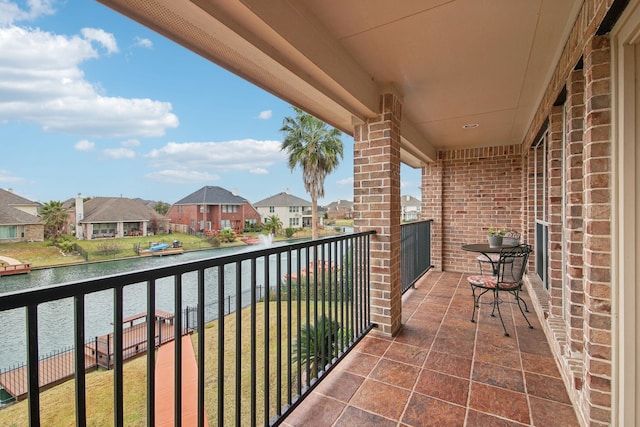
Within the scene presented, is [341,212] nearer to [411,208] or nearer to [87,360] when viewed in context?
[411,208]

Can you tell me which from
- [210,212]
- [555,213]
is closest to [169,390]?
[210,212]

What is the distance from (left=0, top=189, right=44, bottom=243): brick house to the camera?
1.44m

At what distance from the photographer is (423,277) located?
191 inches

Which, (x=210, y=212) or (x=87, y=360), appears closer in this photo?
(x=87, y=360)

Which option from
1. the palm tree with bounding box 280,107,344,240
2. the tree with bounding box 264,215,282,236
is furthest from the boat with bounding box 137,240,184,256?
the palm tree with bounding box 280,107,344,240

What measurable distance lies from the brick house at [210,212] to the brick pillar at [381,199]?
6.48ft

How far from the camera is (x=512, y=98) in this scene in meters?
3.00

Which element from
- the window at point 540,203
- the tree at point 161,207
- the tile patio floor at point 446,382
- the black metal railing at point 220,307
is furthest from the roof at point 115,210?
the window at point 540,203

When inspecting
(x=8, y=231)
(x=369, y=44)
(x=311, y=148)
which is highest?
(x=311, y=148)

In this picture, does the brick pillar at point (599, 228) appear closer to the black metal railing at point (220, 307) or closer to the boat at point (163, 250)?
the black metal railing at point (220, 307)

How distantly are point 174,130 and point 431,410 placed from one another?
6586 millimetres

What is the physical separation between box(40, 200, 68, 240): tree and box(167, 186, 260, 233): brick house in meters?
1.21

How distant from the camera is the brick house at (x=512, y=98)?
1.27 metres

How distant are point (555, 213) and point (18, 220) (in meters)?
3.67
